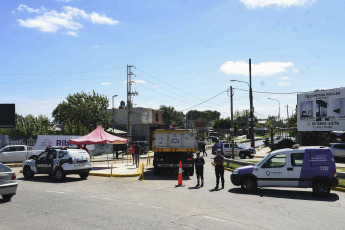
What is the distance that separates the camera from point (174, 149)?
67.5ft

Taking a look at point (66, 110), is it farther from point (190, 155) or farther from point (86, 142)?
point (190, 155)

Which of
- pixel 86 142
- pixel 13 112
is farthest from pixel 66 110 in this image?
pixel 86 142

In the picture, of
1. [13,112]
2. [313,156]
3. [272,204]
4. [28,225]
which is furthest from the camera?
[13,112]

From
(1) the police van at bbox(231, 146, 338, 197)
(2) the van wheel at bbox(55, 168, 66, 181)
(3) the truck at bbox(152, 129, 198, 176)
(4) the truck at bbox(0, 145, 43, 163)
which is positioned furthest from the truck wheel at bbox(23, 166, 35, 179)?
(1) the police van at bbox(231, 146, 338, 197)

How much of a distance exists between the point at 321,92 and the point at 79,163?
92.3 feet

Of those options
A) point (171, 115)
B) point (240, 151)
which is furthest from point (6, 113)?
point (171, 115)

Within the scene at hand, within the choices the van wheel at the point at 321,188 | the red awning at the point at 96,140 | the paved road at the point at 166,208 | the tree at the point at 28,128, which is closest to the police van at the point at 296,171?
the van wheel at the point at 321,188

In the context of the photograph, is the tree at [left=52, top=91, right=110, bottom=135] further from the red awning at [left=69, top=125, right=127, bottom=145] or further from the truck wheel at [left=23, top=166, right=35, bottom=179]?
the truck wheel at [left=23, top=166, right=35, bottom=179]

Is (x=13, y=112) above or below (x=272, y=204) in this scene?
above

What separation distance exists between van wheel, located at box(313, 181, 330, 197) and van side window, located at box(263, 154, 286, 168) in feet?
4.51

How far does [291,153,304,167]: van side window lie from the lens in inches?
511

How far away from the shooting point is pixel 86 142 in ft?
80.9

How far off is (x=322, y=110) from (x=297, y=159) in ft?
83.1

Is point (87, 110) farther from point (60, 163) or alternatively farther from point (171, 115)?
point (171, 115)
